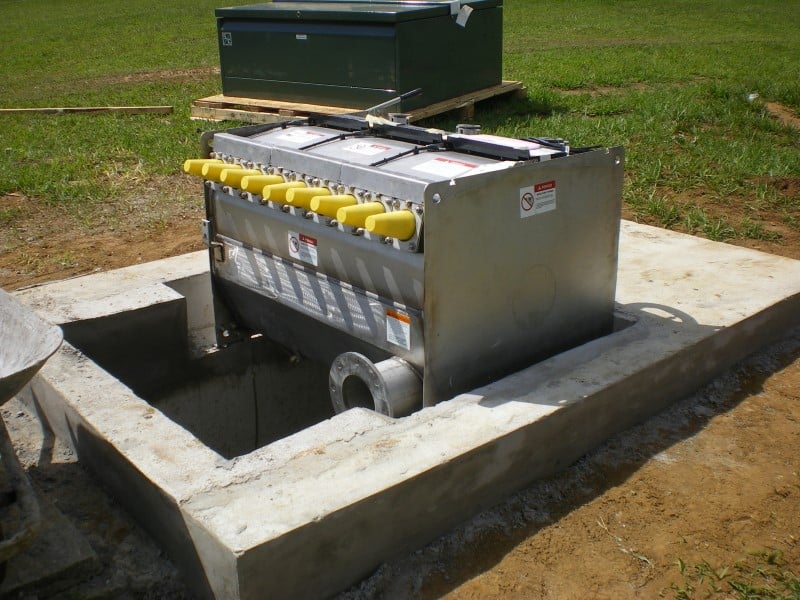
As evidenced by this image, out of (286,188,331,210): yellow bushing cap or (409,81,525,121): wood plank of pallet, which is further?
(409,81,525,121): wood plank of pallet

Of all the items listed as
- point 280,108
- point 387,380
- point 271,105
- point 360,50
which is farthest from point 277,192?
point 271,105

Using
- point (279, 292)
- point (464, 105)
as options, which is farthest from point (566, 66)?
point (279, 292)

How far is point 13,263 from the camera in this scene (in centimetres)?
572

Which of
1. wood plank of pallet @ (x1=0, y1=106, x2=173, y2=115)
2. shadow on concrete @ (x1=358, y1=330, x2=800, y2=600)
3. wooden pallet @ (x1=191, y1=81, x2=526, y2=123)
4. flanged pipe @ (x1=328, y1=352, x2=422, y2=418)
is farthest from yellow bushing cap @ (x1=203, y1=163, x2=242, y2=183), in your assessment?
wood plank of pallet @ (x1=0, y1=106, x2=173, y2=115)

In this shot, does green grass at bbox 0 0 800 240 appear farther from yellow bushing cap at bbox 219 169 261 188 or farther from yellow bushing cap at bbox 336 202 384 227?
yellow bushing cap at bbox 336 202 384 227

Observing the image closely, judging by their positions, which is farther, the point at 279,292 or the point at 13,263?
the point at 13,263

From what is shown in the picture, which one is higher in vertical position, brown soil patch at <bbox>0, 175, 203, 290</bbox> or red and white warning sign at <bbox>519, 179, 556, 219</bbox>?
red and white warning sign at <bbox>519, 179, 556, 219</bbox>

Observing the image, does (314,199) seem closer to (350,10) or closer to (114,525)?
(114,525)

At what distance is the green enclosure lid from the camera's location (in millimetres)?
8125

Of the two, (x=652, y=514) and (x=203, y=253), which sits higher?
(x=203, y=253)

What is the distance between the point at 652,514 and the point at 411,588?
0.88m

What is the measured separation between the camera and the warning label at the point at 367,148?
3.52 metres

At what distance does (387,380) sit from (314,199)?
673 millimetres

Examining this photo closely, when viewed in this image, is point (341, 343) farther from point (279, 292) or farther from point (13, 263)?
point (13, 263)
